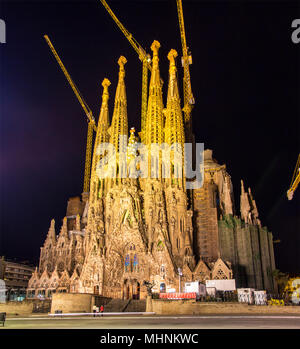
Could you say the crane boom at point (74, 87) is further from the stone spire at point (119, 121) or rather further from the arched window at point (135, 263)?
the arched window at point (135, 263)

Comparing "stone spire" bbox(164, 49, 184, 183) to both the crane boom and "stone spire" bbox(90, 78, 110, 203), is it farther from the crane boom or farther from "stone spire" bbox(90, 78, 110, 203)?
the crane boom

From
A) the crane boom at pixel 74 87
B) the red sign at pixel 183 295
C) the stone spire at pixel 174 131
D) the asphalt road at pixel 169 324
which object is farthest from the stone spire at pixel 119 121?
the asphalt road at pixel 169 324

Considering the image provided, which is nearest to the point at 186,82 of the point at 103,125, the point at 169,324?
the point at 103,125

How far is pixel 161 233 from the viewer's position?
191 ft

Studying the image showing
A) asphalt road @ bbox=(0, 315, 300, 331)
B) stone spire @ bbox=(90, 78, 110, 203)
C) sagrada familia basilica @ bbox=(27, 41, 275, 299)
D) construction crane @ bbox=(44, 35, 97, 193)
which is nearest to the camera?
asphalt road @ bbox=(0, 315, 300, 331)

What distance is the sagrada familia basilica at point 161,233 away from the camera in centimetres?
5738

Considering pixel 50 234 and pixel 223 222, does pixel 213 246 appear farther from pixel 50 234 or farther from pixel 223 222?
pixel 50 234

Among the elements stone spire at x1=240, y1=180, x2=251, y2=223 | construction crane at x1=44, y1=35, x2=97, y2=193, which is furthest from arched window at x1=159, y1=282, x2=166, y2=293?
construction crane at x1=44, y1=35, x2=97, y2=193

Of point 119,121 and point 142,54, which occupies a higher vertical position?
point 142,54

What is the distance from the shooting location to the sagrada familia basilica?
57.4 metres

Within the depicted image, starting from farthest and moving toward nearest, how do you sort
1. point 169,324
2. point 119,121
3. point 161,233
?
point 119,121 → point 161,233 → point 169,324

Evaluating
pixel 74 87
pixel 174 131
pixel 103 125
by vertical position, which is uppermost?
pixel 74 87

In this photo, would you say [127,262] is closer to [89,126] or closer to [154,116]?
[154,116]
